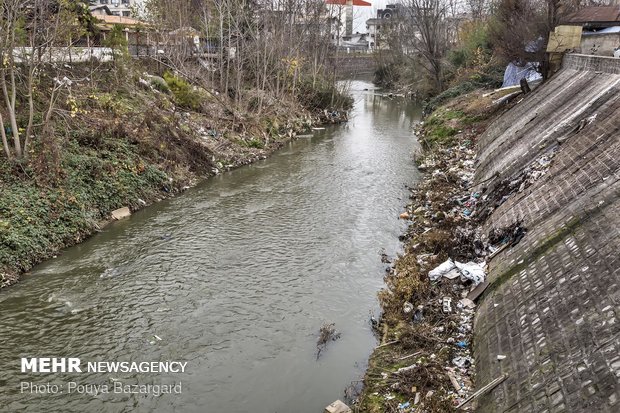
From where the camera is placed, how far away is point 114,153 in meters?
18.2

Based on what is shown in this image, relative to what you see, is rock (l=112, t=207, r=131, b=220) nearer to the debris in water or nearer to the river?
the river

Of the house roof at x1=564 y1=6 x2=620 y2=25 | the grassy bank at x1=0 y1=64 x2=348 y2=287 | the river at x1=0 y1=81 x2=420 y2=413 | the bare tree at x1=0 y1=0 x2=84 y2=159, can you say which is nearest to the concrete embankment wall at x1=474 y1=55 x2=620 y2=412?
the river at x1=0 y1=81 x2=420 y2=413

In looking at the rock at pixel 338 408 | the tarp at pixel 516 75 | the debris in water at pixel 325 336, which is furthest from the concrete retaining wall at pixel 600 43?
the rock at pixel 338 408

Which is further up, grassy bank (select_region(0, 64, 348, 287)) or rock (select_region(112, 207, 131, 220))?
grassy bank (select_region(0, 64, 348, 287))

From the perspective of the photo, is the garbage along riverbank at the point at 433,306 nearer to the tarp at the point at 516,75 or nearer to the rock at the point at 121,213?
the rock at the point at 121,213

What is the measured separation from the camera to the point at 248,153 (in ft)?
83.4

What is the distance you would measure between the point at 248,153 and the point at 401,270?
50.0 ft

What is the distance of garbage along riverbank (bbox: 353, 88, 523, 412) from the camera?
24.8ft

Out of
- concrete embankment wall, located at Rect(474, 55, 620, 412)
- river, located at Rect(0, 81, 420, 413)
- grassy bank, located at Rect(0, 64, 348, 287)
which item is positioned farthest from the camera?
grassy bank, located at Rect(0, 64, 348, 287)

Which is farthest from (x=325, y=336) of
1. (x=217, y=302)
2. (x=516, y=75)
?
(x=516, y=75)

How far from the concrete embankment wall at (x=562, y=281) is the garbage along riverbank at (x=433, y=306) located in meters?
0.37

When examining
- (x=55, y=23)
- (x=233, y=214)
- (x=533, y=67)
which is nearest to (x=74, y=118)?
(x=55, y=23)

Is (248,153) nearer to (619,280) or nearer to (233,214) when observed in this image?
(233,214)

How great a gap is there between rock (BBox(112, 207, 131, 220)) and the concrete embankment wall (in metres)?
11.8
